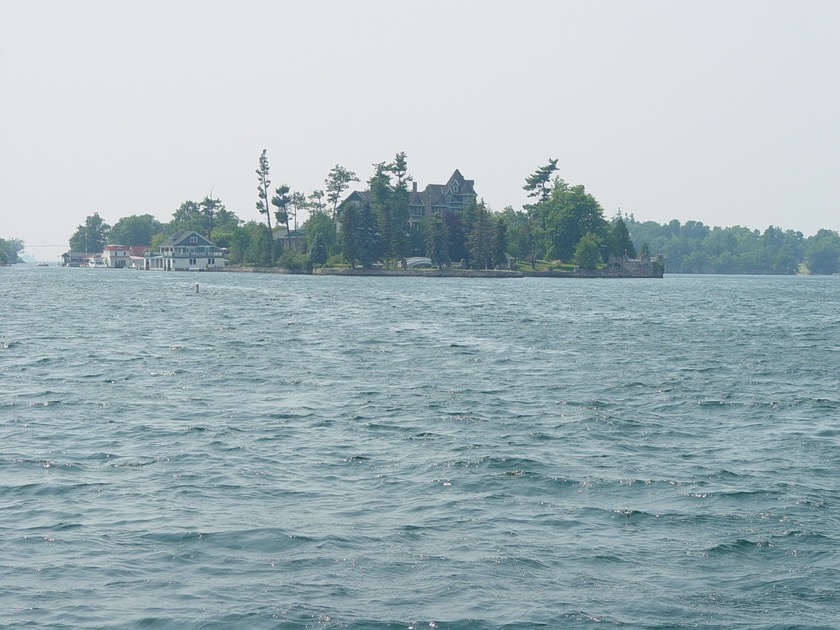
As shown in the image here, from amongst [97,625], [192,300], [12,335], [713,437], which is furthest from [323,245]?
[97,625]

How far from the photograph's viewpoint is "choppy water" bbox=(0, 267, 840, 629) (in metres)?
13.8

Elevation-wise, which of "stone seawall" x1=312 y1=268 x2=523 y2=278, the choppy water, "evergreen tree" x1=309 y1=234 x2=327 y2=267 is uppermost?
"evergreen tree" x1=309 y1=234 x2=327 y2=267

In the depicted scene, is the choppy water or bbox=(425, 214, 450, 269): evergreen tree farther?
bbox=(425, 214, 450, 269): evergreen tree

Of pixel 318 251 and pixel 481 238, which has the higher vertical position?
pixel 481 238

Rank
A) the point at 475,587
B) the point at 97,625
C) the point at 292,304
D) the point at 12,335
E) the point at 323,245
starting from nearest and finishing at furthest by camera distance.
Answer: the point at 97,625, the point at 475,587, the point at 12,335, the point at 292,304, the point at 323,245

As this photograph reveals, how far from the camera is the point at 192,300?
326 ft

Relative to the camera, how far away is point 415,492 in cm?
1961

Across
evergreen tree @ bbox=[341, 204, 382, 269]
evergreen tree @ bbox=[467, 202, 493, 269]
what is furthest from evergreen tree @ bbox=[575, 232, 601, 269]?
evergreen tree @ bbox=[341, 204, 382, 269]

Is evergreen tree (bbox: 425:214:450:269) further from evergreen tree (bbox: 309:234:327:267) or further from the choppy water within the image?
the choppy water

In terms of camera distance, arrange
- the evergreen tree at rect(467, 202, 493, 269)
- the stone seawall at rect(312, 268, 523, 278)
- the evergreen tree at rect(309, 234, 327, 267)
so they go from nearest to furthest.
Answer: the stone seawall at rect(312, 268, 523, 278) → the evergreen tree at rect(467, 202, 493, 269) → the evergreen tree at rect(309, 234, 327, 267)

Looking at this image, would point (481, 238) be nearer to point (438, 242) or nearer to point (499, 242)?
point (499, 242)

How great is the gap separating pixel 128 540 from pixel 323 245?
181062 mm

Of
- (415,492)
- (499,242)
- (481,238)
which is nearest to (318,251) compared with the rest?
(481,238)

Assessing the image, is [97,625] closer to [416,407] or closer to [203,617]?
[203,617]
